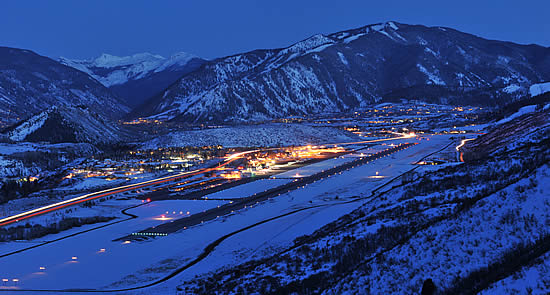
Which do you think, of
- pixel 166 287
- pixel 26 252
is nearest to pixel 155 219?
pixel 26 252

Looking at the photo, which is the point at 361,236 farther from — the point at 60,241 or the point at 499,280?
the point at 60,241

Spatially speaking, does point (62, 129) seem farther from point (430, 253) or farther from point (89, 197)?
point (430, 253)

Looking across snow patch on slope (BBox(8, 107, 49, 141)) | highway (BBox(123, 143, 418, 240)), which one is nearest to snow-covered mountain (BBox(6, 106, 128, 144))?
snow patch on slope (BBox(8, 107, 49, 141))

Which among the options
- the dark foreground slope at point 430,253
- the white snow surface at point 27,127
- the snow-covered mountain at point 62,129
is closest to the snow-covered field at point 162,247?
the dark foreground slope at point 430,253

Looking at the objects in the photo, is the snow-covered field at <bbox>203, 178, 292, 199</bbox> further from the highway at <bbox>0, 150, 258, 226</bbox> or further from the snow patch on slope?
the snow patch on slope

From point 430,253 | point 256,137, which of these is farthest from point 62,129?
point 430,253

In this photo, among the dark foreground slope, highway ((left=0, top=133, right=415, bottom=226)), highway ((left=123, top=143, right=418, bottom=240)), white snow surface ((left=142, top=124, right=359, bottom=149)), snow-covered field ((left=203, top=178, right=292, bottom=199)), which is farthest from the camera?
white snow surface ((left=142, top=124, right=359, bottom=149))
